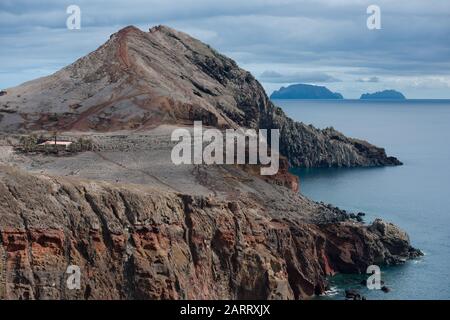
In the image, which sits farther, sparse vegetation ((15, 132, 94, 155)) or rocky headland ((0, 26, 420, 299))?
sparse vegetation ((15, 132, 94, 155))

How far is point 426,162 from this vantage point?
643 ft

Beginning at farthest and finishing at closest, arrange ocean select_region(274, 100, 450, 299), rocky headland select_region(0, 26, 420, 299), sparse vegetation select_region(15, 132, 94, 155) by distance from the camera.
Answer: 1. sparse vegetation select_region(15, 132, 94, 155)
2. ocean select_region(274, 100, 450, 299)
3. rocky headland select_region(0, 26, 420, 299)

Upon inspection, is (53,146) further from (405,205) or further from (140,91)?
(405,205)

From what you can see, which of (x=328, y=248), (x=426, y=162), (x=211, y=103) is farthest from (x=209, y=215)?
(x=426, y=162)

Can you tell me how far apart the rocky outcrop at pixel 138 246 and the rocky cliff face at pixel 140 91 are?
118 ft

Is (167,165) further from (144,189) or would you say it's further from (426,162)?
(426,162)

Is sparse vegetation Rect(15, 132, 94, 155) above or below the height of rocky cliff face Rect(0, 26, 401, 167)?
below

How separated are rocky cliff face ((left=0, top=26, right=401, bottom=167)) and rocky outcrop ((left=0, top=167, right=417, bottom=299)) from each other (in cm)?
3582

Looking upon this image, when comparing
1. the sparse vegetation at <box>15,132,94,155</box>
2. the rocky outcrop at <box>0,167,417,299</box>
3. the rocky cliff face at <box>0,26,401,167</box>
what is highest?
the rocky cliff face at <box>0,26,401,167</box>

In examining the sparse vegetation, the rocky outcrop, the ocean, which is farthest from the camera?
the sparse vegetation

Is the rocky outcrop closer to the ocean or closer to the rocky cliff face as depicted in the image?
the ocean

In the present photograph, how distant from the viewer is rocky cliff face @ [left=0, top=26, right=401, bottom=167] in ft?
393

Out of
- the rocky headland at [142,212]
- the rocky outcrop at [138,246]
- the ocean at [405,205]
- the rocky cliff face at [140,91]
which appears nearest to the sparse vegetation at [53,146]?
the rocky headland at [142,212]

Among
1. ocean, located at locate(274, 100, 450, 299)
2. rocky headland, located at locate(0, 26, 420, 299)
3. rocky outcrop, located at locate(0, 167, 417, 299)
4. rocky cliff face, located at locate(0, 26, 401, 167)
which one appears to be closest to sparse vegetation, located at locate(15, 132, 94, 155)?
rocky headland, located at locate(0, 26, 420, 299)
